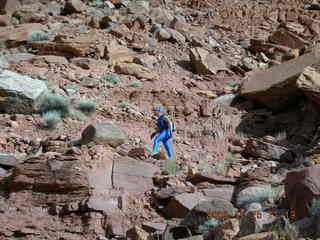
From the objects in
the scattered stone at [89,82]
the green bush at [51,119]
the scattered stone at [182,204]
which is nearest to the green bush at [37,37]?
the scattered stone at [89,82]

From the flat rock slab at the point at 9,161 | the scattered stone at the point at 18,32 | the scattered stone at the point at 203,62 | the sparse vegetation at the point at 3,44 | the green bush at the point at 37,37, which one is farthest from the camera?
the scattered stone at the point at 18,32

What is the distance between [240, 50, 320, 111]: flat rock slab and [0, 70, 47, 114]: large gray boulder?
4.94 meters

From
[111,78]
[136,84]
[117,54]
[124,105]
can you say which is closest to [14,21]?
[117,54]

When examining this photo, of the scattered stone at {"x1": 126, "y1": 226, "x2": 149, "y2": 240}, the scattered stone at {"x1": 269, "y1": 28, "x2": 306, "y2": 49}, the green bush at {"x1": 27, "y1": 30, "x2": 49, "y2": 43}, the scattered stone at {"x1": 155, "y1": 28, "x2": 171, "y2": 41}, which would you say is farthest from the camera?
the scattered stone at {"x1": 269, "y1": 28, "x2": 306, "y2": 49}

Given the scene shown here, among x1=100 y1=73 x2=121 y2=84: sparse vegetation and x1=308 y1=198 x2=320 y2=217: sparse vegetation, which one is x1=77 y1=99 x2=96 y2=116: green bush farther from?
x1=308 y1=198 x2=320 y2=217: sparse vegetation

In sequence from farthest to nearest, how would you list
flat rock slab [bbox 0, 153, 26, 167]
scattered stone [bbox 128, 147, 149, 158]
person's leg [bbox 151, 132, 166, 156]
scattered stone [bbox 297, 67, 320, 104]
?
scattered stone [bbox 297, 67, 320, 104], person's leg [bbox 151, 132, 166, 156], scattered stone [bbox 128, 147, 149, 158], flat rock slab [bbox 0, 153, 26, 167]

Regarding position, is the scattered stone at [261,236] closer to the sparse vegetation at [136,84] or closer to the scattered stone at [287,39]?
the sparse vegetation at [136,84]

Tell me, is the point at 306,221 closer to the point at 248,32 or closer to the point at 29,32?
the point at 29,32

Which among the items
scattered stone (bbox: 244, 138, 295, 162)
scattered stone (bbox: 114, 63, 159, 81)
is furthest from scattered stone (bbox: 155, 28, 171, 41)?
scattered stone (bbox: 244, 138, 295, 162)

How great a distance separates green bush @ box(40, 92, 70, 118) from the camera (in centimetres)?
1143

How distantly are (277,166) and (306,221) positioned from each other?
13.2 ft

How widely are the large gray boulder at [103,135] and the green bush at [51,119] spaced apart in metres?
1.82

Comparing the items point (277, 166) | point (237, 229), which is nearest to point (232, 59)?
point (277, 166)

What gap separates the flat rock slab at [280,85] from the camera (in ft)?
40.5
